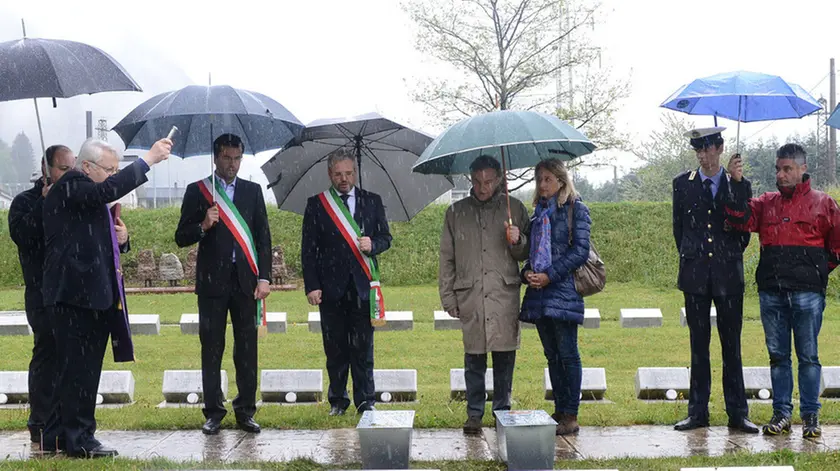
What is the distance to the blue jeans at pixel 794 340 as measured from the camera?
7.34 metres

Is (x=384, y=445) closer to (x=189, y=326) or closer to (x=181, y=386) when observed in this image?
(x=181, y=386)

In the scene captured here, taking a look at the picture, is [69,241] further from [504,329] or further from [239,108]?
[504,329]

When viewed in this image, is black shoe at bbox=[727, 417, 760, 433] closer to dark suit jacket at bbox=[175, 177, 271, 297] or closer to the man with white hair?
dark suit jacket at bbox=[175, 177, 271, 297]

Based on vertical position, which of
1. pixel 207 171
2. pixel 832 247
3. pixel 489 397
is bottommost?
pixel 489 397

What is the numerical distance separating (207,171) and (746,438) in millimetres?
4752

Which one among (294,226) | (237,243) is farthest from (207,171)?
(294,226)

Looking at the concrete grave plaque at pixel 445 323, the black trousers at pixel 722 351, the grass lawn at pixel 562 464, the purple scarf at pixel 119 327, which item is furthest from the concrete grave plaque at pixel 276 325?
the grass lawn at pixel 562 464

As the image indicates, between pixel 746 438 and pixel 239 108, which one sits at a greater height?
pixel 239 108

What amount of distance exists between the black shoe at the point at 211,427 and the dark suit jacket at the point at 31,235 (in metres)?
1.53

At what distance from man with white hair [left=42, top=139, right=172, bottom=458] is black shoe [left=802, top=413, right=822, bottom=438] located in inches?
193

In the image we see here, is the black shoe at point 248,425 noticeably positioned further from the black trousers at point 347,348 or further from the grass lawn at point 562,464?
the grass lawn at point 562,464

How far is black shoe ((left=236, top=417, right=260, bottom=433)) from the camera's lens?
771 cm

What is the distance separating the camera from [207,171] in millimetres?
8383

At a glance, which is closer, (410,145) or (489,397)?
(410,145)
